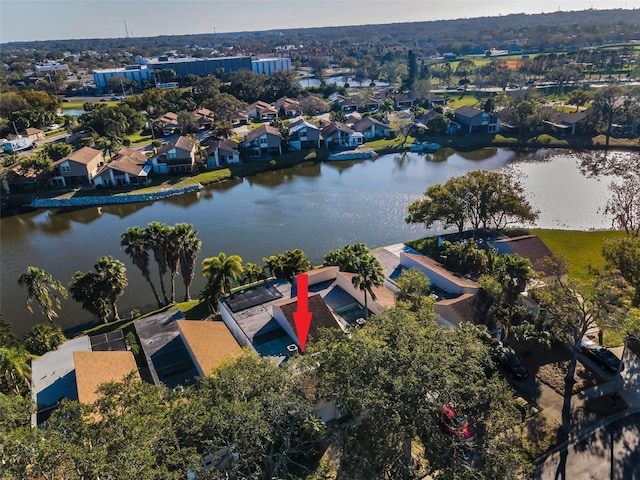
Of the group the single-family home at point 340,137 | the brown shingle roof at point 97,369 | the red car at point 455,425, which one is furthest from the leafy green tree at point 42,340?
the single-family home at point 340,137

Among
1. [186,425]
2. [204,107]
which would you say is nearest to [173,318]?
[186,425]

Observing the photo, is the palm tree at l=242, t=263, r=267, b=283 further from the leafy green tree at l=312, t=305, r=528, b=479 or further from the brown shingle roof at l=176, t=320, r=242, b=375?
the leafy green tree at l=312, t=305, r=528, b=479

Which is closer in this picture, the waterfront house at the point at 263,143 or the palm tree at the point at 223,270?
the palm tree at the point at 223,270

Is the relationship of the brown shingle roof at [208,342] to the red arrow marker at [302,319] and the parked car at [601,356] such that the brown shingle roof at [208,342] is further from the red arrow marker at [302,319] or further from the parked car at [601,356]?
the parked car at [601,356]

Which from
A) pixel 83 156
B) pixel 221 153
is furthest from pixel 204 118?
pixel 83 156

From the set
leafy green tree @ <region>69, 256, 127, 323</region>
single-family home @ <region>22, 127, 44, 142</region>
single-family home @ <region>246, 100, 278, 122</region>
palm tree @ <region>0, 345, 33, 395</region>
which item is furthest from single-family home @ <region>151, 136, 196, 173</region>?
palm tree @ <region>0, 345, 33, 395</region>

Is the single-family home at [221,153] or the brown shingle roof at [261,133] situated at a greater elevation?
the brown shingle roof at [261,133]

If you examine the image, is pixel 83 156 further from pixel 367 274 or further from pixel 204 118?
pixel 367 274
